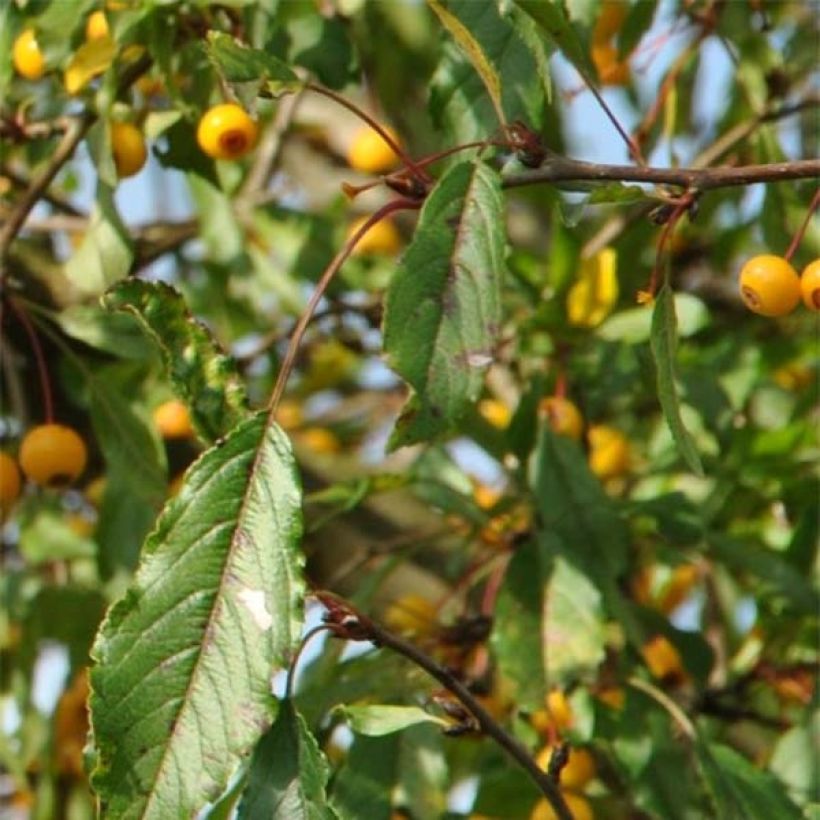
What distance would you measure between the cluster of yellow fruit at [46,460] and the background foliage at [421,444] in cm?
4

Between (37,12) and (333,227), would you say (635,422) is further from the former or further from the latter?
(37,12)

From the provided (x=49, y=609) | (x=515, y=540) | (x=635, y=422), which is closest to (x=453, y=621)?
(x=515, y=540)

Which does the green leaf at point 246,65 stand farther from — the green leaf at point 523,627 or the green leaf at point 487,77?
the green leaf at point 523,627

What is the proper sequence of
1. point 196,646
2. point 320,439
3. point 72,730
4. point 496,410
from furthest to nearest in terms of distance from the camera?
point 320,439 → point 72,730 → point 496,410 → point 196,646

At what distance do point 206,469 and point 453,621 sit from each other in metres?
0.83

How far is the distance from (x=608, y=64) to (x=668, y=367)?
0.91m

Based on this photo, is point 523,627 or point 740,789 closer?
point 740,789

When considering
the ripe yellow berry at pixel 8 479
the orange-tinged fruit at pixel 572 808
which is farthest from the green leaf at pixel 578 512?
the ripe yellow berry at pixel 8 479

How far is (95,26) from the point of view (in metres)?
1.94

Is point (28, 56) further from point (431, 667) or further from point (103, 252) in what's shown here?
point (431, 667)

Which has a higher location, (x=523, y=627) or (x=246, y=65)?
(x=246, y=65)

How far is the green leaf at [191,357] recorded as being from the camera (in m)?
1.48

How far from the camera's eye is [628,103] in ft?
9.23

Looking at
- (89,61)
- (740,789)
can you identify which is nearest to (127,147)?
(89,61)
